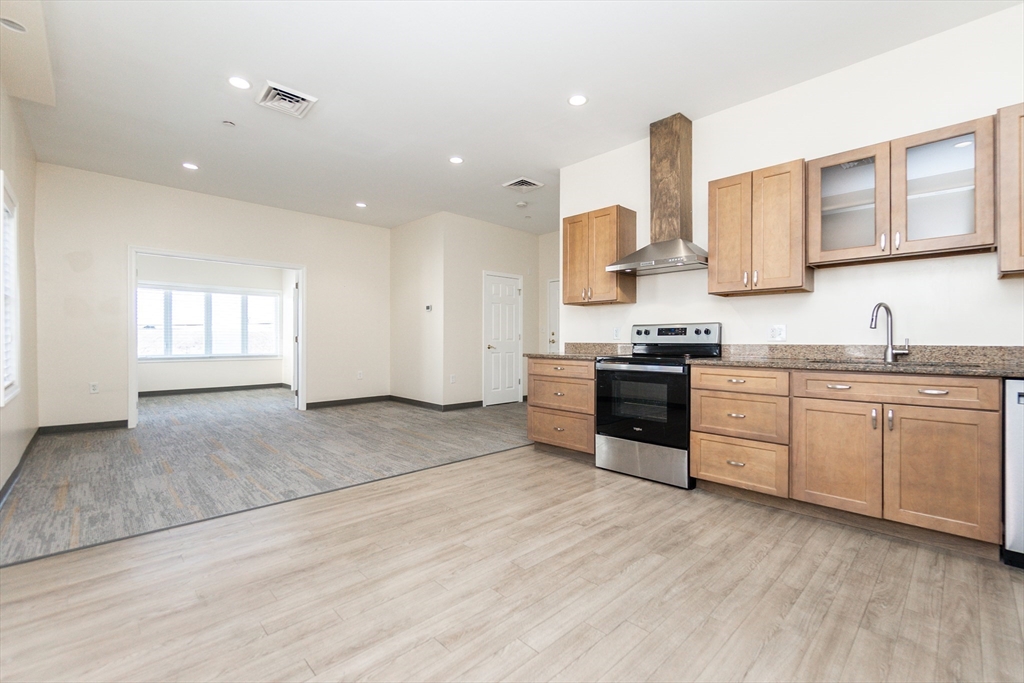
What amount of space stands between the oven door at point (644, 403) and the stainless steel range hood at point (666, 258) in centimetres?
77

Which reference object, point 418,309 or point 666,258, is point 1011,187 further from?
point 418,309

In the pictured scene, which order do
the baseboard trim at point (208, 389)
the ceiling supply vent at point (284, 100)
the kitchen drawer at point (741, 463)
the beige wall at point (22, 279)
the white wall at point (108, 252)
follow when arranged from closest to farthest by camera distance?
the kitchen drawer at point (741, 463) → the beige wall at point (22, 279) → the ceiling supply vent at point (284, 100) → the white wall at point (108, 252) → the baseboard trim at point (208, 389)

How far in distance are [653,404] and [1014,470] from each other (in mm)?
1737

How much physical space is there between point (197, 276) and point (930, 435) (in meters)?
9.90

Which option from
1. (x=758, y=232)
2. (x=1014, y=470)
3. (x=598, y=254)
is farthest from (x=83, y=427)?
(x=1014, y=470)

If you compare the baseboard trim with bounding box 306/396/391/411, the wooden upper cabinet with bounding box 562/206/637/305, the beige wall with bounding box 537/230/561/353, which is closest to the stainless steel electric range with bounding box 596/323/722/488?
the wooden upper cabinet with bounding box 562/206/637/305

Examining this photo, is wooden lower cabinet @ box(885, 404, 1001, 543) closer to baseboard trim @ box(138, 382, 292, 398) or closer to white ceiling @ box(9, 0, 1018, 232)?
white ceiling @ box(9, 0, 1018, 232)

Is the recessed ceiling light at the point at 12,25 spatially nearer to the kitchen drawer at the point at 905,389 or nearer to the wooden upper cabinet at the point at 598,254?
the wooden upper cabinet at the point at 598,254

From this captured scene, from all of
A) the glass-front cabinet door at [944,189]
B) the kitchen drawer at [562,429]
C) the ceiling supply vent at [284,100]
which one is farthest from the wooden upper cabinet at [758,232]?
the ceiling supply vent at [284,100]

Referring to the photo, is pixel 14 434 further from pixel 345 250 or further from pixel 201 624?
pixel 345 250

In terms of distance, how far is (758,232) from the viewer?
2.98 metres

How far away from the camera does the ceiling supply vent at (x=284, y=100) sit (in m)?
3.17

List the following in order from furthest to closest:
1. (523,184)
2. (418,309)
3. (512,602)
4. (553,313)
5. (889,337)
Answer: (553,313) < (418,309) < (523,184) < (889,337) < (512,602)

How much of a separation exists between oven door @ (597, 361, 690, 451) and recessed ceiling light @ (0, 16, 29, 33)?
4018mm
